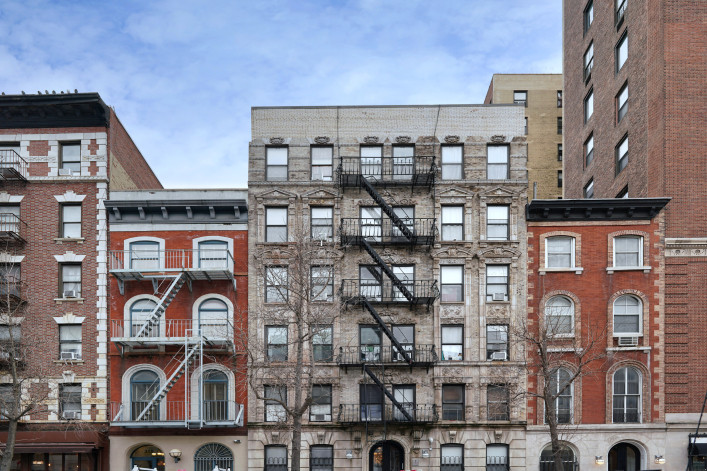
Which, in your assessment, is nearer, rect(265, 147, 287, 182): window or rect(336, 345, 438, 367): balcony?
rect(336, 345, 438, 367): balcony

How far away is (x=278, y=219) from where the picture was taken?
1125 inches

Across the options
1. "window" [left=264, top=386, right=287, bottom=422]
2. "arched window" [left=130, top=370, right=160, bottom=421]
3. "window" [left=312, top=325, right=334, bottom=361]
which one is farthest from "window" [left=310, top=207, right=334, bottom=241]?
"arched window" [left=130, top=370, right=160, bottom=421]

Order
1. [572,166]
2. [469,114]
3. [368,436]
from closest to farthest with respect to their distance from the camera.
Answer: [368,436], [469,114], [572,166]

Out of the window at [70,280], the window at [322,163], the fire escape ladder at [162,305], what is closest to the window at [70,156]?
the window at [70,280]

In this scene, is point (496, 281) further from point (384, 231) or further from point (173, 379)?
point (173, 379)

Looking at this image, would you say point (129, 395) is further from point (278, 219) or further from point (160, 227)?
point (278, 219)

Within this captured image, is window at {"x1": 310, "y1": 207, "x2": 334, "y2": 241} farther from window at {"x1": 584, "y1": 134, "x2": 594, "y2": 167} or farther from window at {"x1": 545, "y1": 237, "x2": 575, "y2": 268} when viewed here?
window at {"x1": 584, "y1": 134, "x2": 594, "y2": 167}

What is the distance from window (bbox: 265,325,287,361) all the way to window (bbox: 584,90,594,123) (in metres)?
24.2

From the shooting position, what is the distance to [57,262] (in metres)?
27.9

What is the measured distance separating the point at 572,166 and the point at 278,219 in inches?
910

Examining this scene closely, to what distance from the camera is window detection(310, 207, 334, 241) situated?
2836cm

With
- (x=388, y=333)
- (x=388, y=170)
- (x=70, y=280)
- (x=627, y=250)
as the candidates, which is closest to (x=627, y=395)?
(x=627, y=250)

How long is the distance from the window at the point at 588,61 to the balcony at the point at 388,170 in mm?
16793

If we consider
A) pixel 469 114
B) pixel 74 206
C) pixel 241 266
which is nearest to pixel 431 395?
pixel 241 266
